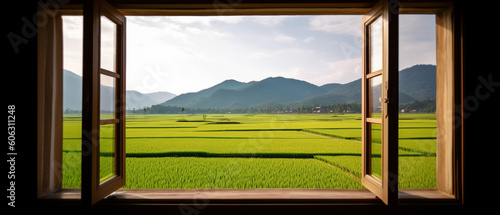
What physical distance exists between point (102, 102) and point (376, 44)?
2593 mm

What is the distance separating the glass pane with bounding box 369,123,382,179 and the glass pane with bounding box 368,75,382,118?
118 millimetres

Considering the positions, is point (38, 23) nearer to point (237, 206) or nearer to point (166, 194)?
point (166, 194)

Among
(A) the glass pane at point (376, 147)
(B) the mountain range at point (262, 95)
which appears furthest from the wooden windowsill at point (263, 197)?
(B) the mountain range at point (262, 95)

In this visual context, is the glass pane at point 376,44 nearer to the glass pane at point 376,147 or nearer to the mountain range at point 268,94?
the glass pane at point 376,147

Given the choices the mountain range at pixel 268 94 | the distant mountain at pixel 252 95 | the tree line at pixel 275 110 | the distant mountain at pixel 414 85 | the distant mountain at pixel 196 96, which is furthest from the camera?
the distant mountain at pixel 196 96

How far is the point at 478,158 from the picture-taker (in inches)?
97.7

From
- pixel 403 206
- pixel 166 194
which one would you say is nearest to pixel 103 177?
pixel 166 194

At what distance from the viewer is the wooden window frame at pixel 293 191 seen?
8.35 feet

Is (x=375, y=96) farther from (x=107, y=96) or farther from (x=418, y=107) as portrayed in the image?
(x=418, y=107)

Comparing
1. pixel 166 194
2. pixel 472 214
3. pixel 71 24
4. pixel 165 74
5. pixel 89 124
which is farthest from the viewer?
pixel 165 74

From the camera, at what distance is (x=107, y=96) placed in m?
2.58

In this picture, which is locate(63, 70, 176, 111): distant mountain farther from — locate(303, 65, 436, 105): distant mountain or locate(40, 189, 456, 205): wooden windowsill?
locate(303, 65, 436, 105): distant mountain

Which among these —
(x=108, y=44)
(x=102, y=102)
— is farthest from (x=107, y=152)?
(x=108, y=44)
